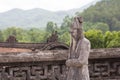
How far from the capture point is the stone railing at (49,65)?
7.32 metres

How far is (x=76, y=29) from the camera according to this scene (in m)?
6.59

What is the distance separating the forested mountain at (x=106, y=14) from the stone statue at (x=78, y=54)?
125546mm

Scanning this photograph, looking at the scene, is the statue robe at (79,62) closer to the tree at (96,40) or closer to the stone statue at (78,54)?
the stone statue at (78,54)

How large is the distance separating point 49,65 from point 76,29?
53.3 inches

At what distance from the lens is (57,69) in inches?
300

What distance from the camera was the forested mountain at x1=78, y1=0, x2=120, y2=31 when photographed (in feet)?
441

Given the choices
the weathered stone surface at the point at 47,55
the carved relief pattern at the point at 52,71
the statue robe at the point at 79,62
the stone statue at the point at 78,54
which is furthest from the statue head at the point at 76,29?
the carved relief pattern at the point at 52,71

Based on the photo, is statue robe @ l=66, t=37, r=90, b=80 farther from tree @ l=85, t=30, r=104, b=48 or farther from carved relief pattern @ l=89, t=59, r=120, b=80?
tree @ l=85, t=30, r=104, b=48

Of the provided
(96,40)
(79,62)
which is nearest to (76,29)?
(79,62)

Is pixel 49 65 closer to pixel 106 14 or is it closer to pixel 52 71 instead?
pixel 52 71

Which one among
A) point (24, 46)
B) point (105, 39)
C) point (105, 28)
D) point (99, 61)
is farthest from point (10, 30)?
point (99, 61)

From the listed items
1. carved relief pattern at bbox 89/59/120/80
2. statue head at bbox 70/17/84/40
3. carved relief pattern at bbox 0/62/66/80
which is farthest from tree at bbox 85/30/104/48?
statue head at bbox 70/17/84/40

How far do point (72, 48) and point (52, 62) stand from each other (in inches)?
42.3

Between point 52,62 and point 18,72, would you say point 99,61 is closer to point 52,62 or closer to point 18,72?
point 52,62
